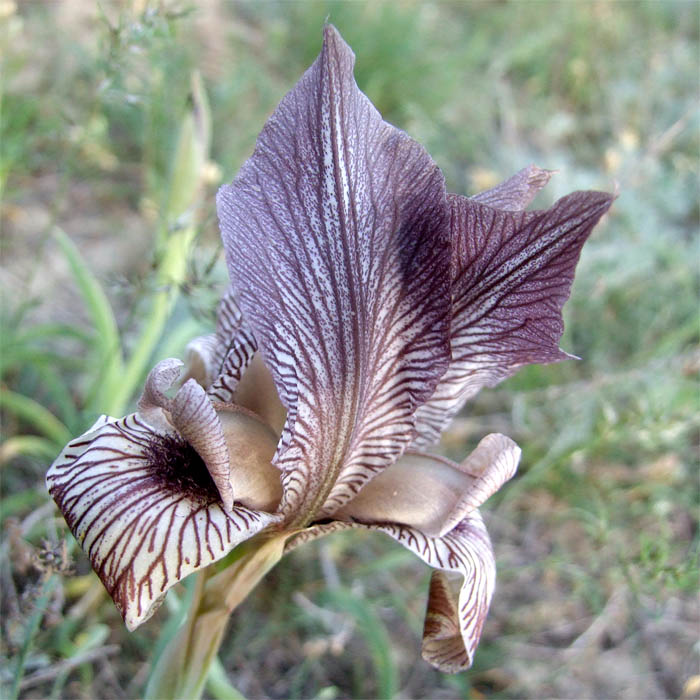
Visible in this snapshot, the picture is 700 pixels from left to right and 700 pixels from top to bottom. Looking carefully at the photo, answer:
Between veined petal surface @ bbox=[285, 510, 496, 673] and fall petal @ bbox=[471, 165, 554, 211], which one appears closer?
veined petal surface @ bbox=[285, 510, 496, 673]

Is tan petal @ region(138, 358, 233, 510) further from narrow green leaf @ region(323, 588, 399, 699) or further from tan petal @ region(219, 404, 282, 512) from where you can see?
narrow green leaf @ region(323, 588, 399, 699)

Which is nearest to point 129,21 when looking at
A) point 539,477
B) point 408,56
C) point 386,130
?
point 386,130

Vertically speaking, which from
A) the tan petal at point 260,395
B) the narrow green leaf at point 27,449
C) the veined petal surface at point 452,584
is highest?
the tan petal at point 260,395

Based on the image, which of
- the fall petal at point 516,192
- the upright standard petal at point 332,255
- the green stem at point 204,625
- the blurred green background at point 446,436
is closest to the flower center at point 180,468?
the upright standard petal at point 332,255

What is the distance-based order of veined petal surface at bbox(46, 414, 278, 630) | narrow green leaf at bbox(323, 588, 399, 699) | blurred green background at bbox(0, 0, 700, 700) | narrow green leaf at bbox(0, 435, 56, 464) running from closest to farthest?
veined petal surface at bbox(46, 414, 278, 630) → narrow green leaf at bbox(323, 588, 399, 699) → blurred green background at bbox(0, 0, 700, 700) → narrow green leaf at bbox(0, 435, 56, 464)

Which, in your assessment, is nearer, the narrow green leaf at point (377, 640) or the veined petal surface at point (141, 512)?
the veined petal surface at point (141, 512)

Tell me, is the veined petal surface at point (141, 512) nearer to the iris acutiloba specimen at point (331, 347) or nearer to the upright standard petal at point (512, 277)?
the iris acutiloba specimen at point (331, 347)

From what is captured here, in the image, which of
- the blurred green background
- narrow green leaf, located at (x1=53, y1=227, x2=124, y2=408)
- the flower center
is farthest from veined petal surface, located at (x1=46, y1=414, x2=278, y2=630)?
narrow green leaf, located at (x1=53, y1=227, x2=124, y2=408)

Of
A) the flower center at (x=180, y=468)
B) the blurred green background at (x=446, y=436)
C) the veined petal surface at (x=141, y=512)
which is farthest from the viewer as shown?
the blurred green background at (x=446, y=436)

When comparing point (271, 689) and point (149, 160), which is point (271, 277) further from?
point (149, 160)
